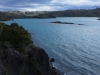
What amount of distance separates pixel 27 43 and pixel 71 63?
69.4 ft

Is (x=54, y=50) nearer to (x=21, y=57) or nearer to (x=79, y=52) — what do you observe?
(x=79, y=52)

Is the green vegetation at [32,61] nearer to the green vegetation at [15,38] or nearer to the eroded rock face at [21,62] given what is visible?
the eroded rock face at [21,62]

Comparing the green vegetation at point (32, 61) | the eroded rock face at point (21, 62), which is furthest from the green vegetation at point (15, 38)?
the green vegetation at point (32, 61)

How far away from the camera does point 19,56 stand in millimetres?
33125

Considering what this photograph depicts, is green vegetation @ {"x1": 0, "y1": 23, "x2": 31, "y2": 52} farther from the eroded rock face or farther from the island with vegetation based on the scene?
the eroded rock face

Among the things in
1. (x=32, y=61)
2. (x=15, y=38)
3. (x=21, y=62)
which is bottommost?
(x=32, y=61)

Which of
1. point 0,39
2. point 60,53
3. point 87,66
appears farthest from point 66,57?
point 0,39

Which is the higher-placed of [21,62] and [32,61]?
[21,62]

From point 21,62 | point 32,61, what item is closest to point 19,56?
point 21,62

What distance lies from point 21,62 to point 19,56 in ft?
3.48

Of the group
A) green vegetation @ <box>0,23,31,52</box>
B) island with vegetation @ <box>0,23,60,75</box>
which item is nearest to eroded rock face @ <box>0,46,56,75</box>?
island with vegetation @ <box>0,23,60,75</box>

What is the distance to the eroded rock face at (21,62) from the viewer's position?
31.9m

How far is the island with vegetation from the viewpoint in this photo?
32188 millimetres

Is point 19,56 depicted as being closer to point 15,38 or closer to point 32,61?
point 32,61
